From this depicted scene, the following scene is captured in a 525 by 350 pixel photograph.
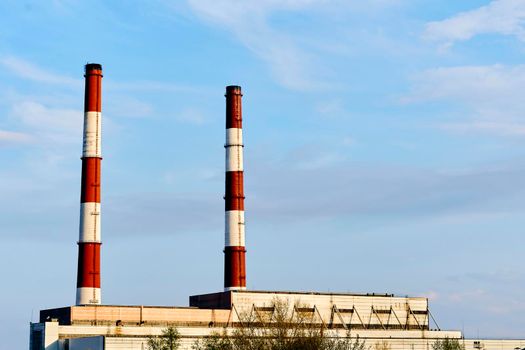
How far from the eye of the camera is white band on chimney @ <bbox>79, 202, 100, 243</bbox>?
322 feet

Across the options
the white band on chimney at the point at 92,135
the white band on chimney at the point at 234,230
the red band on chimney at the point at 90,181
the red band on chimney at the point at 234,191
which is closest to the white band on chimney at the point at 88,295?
the red band on chimney at the point at 90,181

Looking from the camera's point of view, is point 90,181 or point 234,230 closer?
point 90,181

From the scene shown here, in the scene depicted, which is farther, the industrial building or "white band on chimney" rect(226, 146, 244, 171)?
"white band on chimney" rect(226, 146, 244, 171)

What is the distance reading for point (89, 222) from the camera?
98438mm

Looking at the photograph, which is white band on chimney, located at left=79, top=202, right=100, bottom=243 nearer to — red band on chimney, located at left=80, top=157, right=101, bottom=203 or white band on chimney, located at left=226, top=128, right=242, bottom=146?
red band on chimney, located at left=80, top=157, right=101, bottom=203

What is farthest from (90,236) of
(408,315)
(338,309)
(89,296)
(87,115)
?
(408,315)

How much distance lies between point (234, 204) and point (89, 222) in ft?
51.3

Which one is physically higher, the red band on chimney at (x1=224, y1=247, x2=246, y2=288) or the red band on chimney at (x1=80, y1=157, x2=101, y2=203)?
the red band on chimney at (x1=80, y1=157, x2=101, y2=203)

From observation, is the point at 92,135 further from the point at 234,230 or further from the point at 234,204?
the point at 234,230

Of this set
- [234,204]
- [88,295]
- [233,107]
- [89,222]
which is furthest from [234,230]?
[88,295]

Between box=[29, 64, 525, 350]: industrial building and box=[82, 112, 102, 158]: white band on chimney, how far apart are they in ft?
0.32

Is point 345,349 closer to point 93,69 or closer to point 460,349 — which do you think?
point 460,349

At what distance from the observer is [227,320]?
100688 millimetres

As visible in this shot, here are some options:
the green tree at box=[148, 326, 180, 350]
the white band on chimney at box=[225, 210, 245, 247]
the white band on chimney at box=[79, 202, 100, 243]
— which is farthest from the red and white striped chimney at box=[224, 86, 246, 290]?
the green tree at box=[148, 326, 180, 350]
